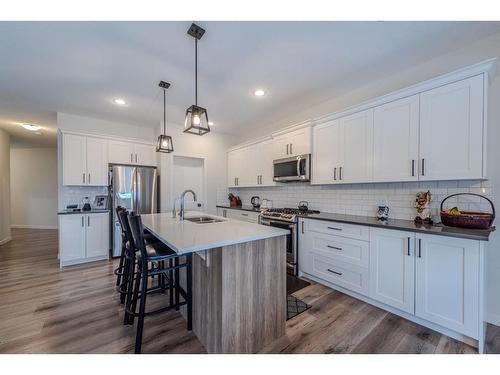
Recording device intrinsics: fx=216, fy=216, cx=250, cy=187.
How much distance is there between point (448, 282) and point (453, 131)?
1344 millimetres

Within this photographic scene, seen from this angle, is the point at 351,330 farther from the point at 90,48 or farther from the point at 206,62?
the point at 90,48

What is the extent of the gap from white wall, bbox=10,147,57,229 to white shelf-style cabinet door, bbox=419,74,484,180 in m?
9.81

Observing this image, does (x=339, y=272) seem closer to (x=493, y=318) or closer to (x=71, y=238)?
(x=493, y=318)

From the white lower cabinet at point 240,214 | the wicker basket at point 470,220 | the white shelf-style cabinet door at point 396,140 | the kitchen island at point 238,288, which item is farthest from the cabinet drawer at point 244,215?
the wicker basket at point 470,220

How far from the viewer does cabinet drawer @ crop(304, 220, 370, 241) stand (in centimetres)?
235

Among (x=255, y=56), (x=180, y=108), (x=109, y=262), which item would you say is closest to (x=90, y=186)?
(x=109, y=262)

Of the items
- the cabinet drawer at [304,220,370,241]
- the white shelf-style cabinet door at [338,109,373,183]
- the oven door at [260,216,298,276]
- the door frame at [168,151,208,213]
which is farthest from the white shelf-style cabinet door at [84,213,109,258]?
the white shelf-style cabinet door at [338,109,373,183]

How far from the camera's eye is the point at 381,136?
99.4 inches

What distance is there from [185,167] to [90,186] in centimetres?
185

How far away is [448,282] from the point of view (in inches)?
69.6

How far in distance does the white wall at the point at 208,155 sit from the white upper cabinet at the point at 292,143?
183 centimetres

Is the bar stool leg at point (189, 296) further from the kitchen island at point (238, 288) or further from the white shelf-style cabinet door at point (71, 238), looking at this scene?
the white shelf-style cabinet door at point (71, 238)

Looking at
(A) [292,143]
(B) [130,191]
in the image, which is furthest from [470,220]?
(B) [130,191]

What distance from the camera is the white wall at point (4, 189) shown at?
5047 millimetres
